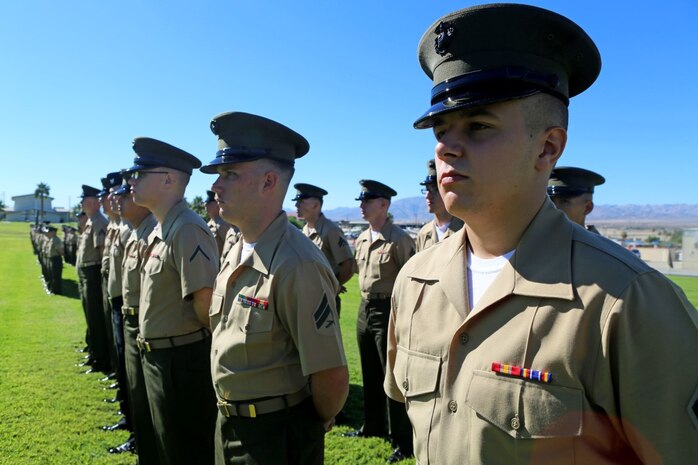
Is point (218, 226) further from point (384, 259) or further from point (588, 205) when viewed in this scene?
point (588, 205)

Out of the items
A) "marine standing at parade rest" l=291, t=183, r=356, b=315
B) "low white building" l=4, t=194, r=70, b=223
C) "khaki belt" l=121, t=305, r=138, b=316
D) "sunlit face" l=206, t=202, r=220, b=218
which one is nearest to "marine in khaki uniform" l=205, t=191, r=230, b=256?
"sunlit face" l=206, t=202, r=220, b=218

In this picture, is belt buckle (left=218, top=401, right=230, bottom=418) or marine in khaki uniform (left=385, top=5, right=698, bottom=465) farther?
belt buckle (left=218, top=401, right=230, bottom=418)

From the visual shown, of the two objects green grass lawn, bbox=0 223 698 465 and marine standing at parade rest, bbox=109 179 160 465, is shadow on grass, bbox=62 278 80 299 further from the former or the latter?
marine standing at parade rest, bbox=109 179 160 465

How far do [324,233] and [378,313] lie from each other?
2554 millimetres

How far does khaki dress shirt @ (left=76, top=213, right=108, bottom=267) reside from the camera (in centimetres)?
952

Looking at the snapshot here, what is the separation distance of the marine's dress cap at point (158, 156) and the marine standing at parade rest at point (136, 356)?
213 millimetres

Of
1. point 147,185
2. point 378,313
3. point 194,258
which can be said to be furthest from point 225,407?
point 378,313

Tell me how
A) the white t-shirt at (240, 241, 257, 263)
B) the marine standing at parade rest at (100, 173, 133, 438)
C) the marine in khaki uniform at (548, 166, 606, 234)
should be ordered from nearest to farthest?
the white t-shirt at (240, 241, 257, 263), the marine in khaki uniform at (548, 166, 606, 234), the marine standing at parade rest at (100, 173, 133, 438)

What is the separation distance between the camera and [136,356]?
450 centimetres

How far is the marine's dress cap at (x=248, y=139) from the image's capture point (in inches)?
129

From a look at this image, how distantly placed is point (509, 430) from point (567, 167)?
3974 mm

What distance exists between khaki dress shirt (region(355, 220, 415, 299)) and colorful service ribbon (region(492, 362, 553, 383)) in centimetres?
472

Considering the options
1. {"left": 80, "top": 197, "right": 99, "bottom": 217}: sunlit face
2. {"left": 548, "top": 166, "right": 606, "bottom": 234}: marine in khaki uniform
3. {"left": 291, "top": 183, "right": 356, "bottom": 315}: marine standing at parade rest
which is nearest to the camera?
{"left": 548, "top": 166, "right": 606, "bottom": 234}: marine in khaki uniform

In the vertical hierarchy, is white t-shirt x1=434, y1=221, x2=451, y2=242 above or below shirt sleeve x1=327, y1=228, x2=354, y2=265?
above
